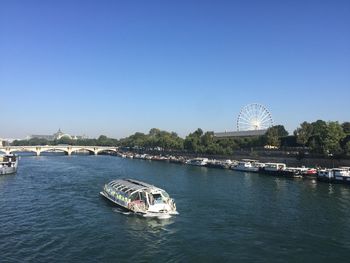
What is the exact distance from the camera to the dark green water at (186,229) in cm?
2859

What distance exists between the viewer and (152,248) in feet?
98.5

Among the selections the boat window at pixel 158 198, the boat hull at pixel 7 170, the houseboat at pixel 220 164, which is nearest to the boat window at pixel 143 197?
the boat window at pixel 158 198

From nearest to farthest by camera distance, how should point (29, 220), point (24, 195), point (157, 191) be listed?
1. point (29, 220)
2. point (157, 191)
3. point (24, 195)

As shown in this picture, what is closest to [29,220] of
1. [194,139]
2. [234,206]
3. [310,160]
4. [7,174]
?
[234,206]

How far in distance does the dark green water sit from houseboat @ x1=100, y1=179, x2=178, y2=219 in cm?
118

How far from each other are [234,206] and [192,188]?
1744cm

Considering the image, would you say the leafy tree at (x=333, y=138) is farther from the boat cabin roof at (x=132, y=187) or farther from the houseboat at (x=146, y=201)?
the houseboat at (x=146, y=201)

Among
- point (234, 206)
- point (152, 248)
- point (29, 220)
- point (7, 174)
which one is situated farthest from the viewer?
point (7, 174)

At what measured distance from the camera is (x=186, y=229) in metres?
35.4

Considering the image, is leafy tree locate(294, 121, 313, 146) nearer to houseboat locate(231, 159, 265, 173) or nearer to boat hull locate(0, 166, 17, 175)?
houseboat locate(231, 159, 265, 173)

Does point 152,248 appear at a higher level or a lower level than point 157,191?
lower

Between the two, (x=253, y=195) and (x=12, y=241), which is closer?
(x=12, y=241)

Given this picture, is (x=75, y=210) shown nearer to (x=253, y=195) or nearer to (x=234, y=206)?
(x=234, y=206)

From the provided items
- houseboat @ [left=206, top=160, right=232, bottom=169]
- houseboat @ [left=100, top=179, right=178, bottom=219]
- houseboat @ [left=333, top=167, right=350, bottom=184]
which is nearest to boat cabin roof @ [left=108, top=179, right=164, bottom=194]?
houseboat @ [left=100, top=179, right=178, bottom=219]
